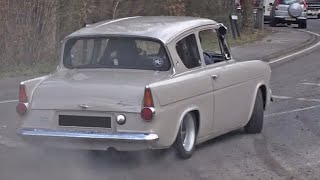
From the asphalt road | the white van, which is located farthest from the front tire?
the white van

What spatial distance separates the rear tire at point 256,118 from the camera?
929 centimetres

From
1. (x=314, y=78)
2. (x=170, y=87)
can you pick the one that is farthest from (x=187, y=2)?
(x=170, y=87)

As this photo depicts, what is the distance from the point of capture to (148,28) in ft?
26.7

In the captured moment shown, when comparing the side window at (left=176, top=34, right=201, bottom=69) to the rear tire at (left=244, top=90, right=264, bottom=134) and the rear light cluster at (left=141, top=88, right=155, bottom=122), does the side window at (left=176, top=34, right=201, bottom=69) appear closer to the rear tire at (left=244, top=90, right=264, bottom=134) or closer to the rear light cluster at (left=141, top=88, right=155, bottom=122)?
the rear light cluster at (left=141, top=88, right=155, bottom=122)

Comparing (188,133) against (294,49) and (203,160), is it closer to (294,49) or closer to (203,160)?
(203,160)

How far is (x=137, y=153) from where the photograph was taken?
7895mm

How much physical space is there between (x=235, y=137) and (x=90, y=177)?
269 centimetres

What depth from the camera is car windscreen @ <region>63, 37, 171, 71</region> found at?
7879mm

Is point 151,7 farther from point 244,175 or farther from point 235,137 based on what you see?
point 244,175

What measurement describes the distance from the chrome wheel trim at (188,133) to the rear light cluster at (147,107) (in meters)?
0.71

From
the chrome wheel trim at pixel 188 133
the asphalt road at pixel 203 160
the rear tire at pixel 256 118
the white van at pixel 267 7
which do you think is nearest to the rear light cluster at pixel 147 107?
the asphalt road at pixel 203 160

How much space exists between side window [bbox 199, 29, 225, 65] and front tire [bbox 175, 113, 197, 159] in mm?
939

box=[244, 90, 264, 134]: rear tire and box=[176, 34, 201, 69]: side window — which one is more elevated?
box=[176, 34, 201, 69]: side window

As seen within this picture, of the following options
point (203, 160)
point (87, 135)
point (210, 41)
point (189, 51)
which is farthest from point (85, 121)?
point (210, 41)
